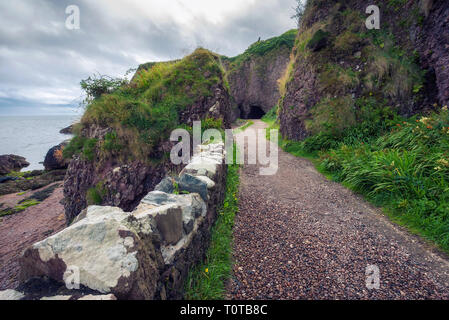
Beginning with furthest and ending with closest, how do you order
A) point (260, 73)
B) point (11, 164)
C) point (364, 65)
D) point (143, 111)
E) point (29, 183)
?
point (260, 73), point (11, 164), point (29, 183), point (364, 65), point (143, 111)

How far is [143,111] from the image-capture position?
22.8 feet

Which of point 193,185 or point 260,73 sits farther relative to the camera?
point 260,73

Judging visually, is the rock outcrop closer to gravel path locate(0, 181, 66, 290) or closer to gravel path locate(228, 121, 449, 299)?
gravel path locate(0, 181, 66, 290)

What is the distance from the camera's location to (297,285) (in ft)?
7.82

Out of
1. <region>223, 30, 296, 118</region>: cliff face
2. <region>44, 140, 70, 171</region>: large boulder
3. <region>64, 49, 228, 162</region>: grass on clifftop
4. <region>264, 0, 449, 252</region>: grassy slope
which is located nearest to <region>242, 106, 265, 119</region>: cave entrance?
<region>223, 30, 296, 118</region>: cliff face

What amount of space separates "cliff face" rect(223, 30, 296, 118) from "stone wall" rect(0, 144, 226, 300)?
94.3ft

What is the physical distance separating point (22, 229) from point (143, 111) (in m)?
8.76

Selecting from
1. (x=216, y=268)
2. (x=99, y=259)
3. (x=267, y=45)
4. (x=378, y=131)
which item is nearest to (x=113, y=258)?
(x=99, y=259)

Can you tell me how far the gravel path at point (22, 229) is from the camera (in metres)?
6.04

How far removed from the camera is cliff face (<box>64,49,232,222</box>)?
256 inches

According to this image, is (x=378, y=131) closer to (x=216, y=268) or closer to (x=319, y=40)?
(x=319, y=40)
